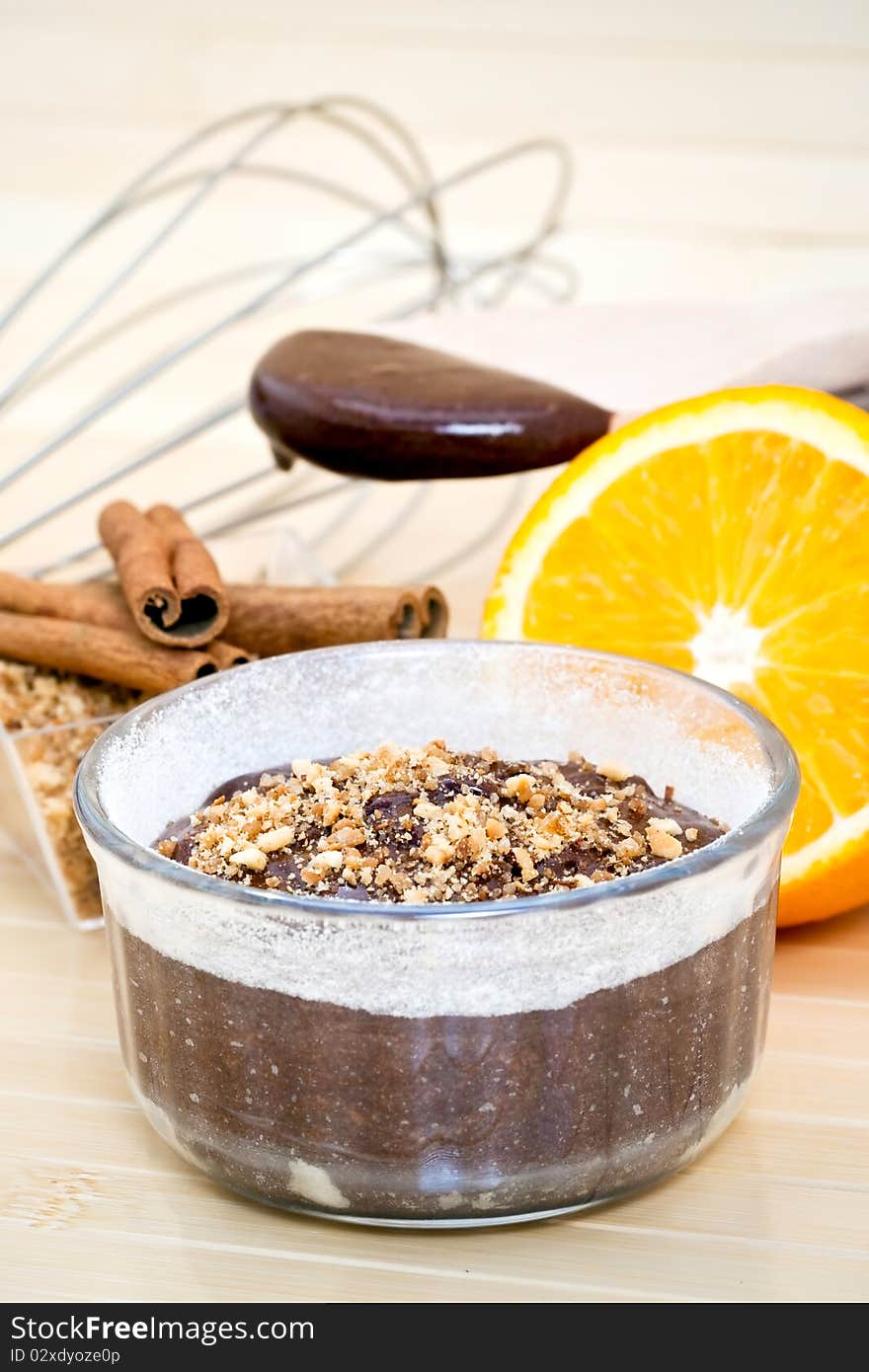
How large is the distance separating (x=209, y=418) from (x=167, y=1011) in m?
0.98

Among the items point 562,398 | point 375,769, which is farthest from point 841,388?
point 375,769

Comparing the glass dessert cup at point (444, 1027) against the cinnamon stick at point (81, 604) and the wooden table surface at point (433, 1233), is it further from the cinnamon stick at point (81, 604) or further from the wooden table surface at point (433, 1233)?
the cinnamon stick at point (81, 604)

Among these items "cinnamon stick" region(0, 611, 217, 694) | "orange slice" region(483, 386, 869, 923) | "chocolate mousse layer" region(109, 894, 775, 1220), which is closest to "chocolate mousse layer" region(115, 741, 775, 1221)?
"chocolate mousse layer" region(109, 894, 775, 1220)

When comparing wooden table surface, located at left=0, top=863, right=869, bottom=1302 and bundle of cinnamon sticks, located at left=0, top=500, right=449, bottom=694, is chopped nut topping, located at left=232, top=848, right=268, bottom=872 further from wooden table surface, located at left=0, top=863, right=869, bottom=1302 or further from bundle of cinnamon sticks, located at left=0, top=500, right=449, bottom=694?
bundle of cinnamon sticks, located at left=0, top=500, right=449, bottom=694

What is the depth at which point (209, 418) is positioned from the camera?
1.66m

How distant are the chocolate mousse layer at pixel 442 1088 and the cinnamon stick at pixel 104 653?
1.32 ft

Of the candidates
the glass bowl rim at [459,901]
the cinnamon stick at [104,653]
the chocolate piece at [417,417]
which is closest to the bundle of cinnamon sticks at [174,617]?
the cinnamon stick at [104,653]

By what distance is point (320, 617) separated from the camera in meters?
1.29

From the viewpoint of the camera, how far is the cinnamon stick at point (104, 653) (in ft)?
3.88

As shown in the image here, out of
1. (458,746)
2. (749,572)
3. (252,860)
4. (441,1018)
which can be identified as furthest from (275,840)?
(749,572)

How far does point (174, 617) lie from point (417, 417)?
0.88 feet

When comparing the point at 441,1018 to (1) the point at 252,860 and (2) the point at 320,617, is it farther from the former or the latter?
(2) the point at 320,617

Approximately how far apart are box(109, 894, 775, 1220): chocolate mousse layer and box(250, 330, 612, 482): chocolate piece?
0.61m

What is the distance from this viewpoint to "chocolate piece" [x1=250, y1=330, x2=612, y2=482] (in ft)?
4.33
